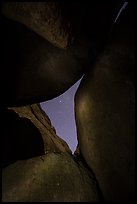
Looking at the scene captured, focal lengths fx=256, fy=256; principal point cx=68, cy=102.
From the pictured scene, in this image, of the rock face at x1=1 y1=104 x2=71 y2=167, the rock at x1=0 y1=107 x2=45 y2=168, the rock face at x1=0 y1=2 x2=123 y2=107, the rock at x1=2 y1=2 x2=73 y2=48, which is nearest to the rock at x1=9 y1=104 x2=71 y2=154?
the rock face at x1=1 y1=104 x2=71 y2=167

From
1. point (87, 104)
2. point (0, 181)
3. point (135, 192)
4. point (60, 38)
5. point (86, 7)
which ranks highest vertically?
point (86, 7)

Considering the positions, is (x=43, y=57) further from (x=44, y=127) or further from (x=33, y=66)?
(x=44, y=127)

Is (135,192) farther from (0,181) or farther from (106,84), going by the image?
(0,181)

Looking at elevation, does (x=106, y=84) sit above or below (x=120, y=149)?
above

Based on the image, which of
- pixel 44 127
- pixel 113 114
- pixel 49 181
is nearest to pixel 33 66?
pixel 113 114

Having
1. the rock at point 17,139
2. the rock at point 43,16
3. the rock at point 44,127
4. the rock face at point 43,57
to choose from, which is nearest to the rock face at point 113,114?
the rock face at point 43,57

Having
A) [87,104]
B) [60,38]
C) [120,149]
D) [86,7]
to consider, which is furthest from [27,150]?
A: [86,7]

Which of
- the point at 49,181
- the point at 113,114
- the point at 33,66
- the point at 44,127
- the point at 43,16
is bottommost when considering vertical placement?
the point at 49,181
